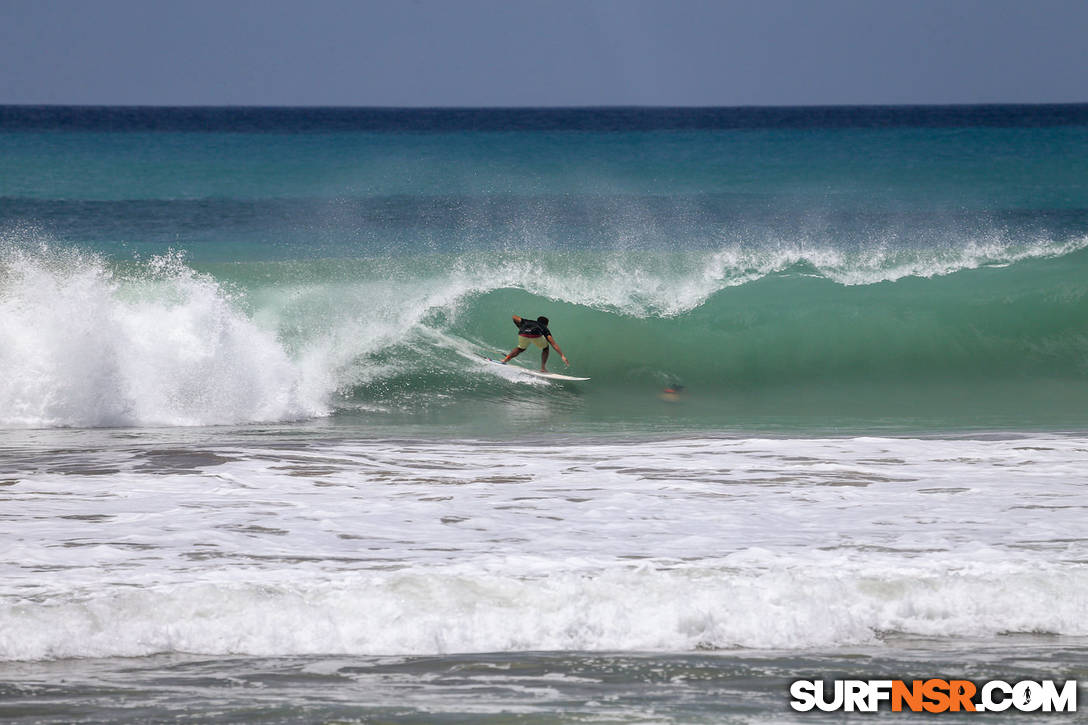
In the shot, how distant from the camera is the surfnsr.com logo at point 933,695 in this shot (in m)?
4.49

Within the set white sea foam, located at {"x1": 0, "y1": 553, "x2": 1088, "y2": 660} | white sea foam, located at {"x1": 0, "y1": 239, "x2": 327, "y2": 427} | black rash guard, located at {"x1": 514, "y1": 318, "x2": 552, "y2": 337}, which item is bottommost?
white sea foam, located at {"x1": 0, "y1": 553, "x2": 1088, "y2": 660}

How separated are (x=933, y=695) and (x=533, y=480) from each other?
3948 millimetres

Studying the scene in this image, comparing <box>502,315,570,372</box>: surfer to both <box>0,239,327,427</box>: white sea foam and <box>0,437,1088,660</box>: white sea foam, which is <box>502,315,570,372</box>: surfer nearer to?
<box>0,239,327,427</box>: white sea foam

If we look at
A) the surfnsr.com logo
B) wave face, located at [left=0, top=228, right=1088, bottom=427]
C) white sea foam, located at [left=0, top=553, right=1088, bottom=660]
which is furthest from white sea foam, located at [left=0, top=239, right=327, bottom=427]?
the surfnsr.com logo

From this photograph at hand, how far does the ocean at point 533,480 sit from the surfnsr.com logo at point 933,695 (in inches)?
3.7

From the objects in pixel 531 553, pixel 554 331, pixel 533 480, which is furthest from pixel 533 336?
pixel 531 553

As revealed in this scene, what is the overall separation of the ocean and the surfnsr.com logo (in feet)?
0.31

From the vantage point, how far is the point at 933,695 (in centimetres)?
461

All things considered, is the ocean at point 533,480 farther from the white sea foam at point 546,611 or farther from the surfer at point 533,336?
the surfer at point 533,336

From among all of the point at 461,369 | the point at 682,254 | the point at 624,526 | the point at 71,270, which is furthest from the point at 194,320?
the point at 682,254

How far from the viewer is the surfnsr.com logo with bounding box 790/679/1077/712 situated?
14.7 feet

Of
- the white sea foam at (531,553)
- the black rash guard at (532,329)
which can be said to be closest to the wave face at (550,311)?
the black rash guard at (532,329)

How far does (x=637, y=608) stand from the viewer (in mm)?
5465

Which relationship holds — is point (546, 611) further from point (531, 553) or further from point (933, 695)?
point (933, 695)
